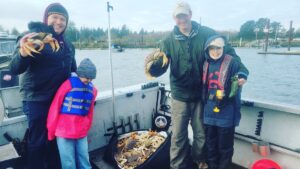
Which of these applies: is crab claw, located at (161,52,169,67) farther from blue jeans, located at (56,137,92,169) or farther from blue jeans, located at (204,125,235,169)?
blue jeans, located at (56,137,92,169)

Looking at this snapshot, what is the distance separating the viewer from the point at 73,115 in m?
2.47

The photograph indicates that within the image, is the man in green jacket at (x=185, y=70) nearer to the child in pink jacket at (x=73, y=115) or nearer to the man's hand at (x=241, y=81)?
the man's hand at (x=241, y=81)

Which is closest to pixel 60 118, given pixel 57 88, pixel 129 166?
pixel 57 88

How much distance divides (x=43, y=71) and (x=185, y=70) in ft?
4.56

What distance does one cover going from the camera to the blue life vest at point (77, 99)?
245 cm

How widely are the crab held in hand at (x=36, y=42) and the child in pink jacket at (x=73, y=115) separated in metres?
0.41

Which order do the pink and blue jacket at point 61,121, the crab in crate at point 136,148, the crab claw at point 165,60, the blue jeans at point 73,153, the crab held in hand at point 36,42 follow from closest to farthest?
the crab held in hand at point 36,42
the pink and blue jacket at point 61,121
the blue jeans at point 73,153
the crab claw at point 165,60
the crab in crate at point 136,148

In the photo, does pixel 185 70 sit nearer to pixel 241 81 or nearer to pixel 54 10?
pixel 241 81

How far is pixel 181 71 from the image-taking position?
104 inches

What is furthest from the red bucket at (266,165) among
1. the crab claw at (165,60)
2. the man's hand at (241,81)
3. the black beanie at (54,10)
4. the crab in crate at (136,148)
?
the black beanie at (54,10)

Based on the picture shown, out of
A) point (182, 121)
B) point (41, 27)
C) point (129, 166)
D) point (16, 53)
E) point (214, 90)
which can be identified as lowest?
point (129, 166)

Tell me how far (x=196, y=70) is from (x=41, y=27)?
1554 mm

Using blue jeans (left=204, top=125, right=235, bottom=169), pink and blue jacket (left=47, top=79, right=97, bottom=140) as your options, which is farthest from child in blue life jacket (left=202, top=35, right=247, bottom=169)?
pink and blue jacket (left=47, top=79, right=97, bottom=140)

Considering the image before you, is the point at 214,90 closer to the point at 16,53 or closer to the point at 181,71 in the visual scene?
the point at 181,71
